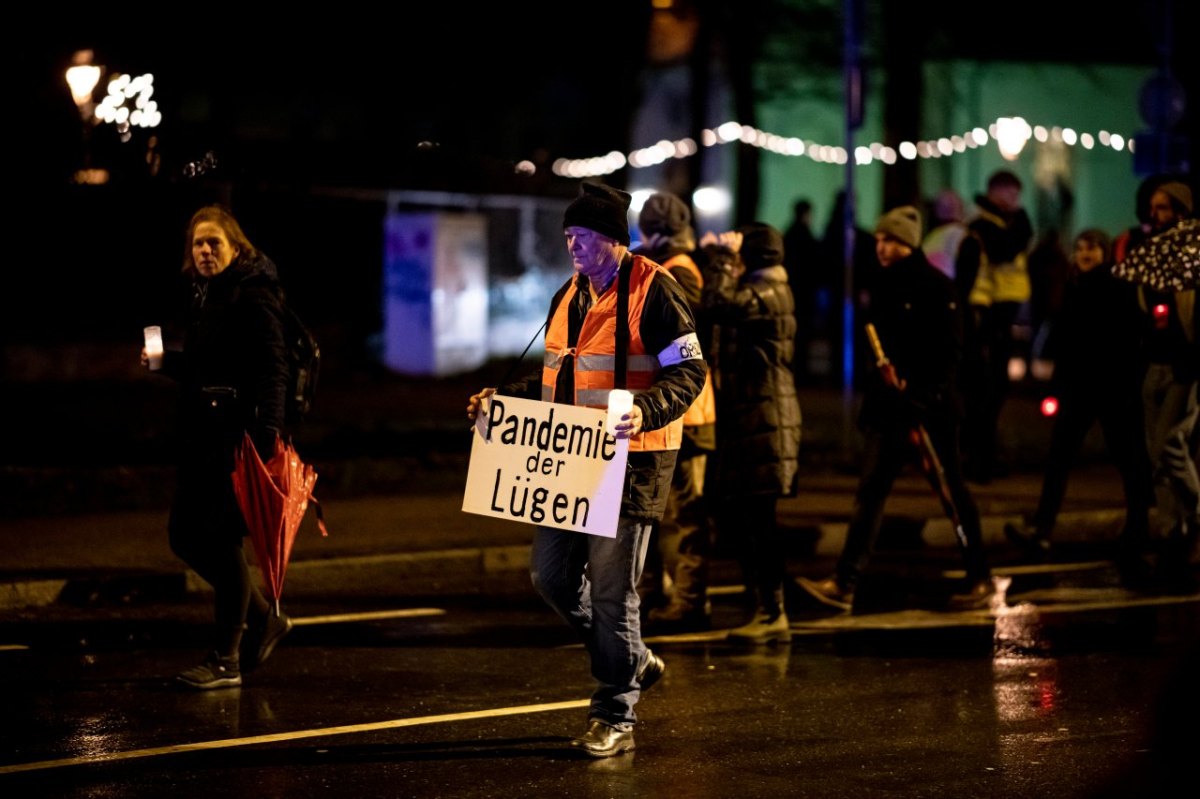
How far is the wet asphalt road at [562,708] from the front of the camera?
245 inches

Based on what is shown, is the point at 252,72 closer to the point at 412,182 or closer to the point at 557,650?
the point at 412,182

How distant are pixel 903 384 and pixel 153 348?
3.65 meters

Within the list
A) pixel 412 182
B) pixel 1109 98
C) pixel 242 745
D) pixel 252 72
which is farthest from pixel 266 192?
pixel 1109 98

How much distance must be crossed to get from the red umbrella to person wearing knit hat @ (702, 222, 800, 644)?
202 centimetres

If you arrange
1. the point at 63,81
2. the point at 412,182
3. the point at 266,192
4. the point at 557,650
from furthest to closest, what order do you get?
1. the point at 412,182
2. the point at 266,192
3. the point at 63,81
4. the point at 557,650

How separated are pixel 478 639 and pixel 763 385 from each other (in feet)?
5.73

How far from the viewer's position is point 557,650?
335 inches

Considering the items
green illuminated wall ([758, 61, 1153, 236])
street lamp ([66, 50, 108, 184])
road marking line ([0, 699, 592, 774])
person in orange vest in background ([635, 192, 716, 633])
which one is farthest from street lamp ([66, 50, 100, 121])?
green illuminated wall ([758, 61, 1153, 236])

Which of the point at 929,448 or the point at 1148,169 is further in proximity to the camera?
the point at 1148,169

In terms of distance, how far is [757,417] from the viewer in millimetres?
8750

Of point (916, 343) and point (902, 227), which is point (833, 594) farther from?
point (902, 227)

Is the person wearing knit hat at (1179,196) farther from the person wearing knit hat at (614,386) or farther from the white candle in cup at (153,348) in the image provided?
the white candle in cup at (153,348)

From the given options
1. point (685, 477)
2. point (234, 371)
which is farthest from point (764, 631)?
point (234, 371)

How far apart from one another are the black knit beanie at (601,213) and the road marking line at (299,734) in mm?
1915
